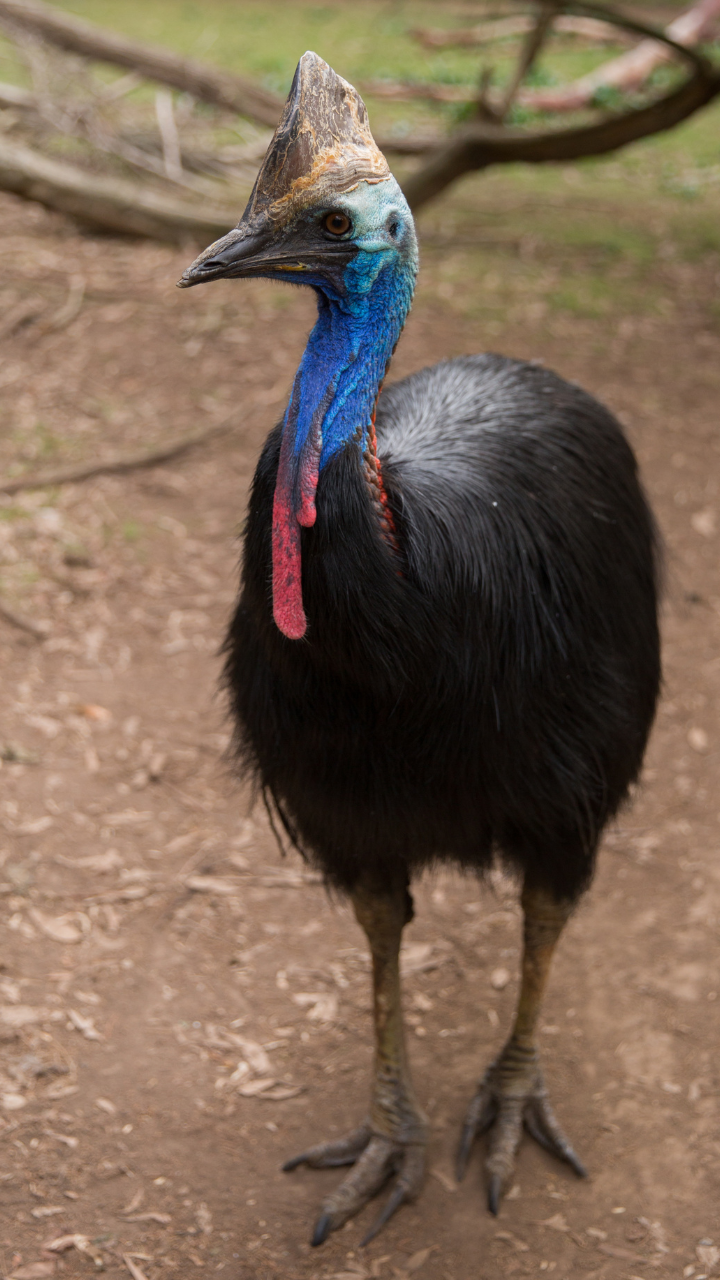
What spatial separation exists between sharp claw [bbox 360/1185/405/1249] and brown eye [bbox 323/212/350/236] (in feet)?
6.56

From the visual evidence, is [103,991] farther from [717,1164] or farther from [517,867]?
[717,1164]

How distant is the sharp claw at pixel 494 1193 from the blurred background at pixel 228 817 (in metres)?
0.03

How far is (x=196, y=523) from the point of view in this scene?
4914 mm

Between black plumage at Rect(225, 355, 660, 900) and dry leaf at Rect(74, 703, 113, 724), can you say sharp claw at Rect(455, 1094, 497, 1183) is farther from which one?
dry leaf at Rect(74, 703, 113, 724)

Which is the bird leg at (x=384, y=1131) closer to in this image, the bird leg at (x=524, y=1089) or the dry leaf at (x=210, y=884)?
the bird leg at (x=524, y=1089)

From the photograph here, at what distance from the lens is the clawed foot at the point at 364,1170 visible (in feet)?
8.80

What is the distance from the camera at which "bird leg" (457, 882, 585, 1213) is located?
8.79 feet

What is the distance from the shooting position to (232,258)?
177 cm

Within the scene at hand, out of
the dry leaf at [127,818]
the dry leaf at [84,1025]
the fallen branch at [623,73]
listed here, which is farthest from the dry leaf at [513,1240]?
the fallen branch at [623,73]

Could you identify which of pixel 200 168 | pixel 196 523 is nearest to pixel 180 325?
pixel 196 523

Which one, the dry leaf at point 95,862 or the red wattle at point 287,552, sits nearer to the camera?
the red wattle at point 287,552

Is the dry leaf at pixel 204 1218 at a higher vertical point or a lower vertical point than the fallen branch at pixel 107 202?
lower

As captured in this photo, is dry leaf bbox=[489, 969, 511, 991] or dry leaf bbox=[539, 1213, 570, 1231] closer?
dry leaf bbox=[539, 1213, 570, 1231]

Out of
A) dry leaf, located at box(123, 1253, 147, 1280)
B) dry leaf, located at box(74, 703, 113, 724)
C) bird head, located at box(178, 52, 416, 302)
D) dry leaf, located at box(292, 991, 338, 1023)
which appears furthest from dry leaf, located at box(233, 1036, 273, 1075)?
bird head, located at box(178, 52, 416, 302)
